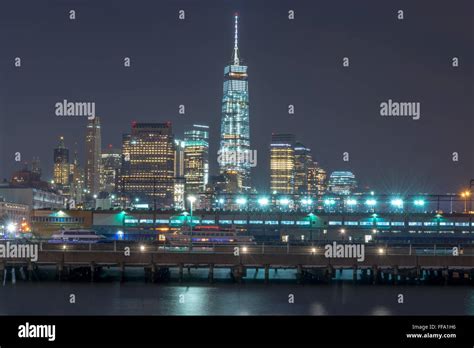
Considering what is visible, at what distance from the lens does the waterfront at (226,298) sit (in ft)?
193

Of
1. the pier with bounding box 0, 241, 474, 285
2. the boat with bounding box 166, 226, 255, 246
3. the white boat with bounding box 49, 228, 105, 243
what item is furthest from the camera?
the white boat with bounding box 49, 228, 105, 243

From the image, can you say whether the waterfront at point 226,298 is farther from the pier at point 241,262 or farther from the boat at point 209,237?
the boat at point 209,237

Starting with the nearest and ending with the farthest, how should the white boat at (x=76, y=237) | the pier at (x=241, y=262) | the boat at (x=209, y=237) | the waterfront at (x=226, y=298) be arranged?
the waterfront at (x=226, y=298) → the pier at (x=241, y=262) → the boat at (x=209, y=237) → the white boat at (x=76, y=237)

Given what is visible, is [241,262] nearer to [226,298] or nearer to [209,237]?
[226,298]

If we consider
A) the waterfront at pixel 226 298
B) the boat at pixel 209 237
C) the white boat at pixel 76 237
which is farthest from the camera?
the white boat at pixel 76 237

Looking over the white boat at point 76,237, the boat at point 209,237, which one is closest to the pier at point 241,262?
the boat at point 209,237

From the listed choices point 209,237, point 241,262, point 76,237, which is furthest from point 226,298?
point 76,237

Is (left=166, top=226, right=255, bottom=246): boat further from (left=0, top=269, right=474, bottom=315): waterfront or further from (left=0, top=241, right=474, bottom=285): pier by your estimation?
(left=0, top=241, right=474, bottom=285): pier

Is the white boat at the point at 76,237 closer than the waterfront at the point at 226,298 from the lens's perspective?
No

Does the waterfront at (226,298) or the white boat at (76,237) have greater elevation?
the white boat at (76,237)

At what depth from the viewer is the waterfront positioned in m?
58.8

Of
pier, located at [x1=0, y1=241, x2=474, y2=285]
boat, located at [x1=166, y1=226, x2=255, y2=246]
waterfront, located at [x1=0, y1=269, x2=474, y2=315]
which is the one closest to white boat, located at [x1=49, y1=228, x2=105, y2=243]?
boat, located at [x1=166, y1=226, x2=255, y2=246]

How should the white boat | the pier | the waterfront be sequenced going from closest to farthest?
the waterfront
the pier
the white boat

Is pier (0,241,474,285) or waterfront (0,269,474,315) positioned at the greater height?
pier (0,241,474,285)
